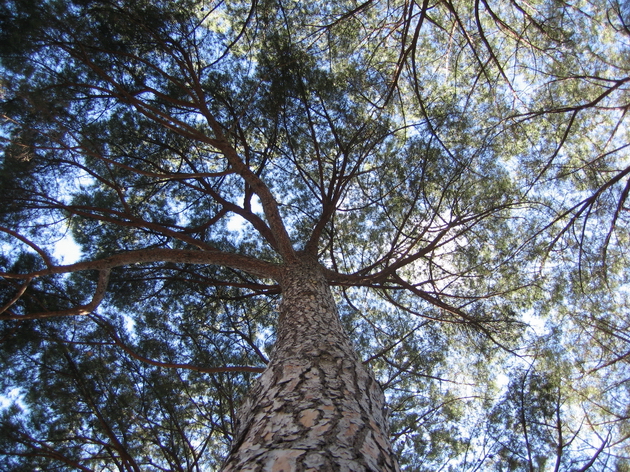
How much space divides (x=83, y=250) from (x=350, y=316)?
9.26 ft

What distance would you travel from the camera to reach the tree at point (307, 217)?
11.5 ft

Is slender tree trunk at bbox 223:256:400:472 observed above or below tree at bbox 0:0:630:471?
below

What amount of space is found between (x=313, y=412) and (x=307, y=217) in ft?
12.0

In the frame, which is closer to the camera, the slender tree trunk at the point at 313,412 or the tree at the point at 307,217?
the slender tree trunk at the point at 313,412

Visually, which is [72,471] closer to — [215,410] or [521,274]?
[215,410]

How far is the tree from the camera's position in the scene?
11.5 ft

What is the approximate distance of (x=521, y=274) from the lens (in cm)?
427

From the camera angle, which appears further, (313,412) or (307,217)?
(307,217)

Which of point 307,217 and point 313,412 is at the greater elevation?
point 307,217

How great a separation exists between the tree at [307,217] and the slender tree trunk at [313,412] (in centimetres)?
122

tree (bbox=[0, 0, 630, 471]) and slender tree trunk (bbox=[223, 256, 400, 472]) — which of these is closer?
slender tree trunk (bbox=[223, 256, 400, 472])

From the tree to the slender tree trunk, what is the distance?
4.01ft

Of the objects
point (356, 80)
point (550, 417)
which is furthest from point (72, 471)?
point (356, 80)

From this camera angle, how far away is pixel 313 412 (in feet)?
4.05
